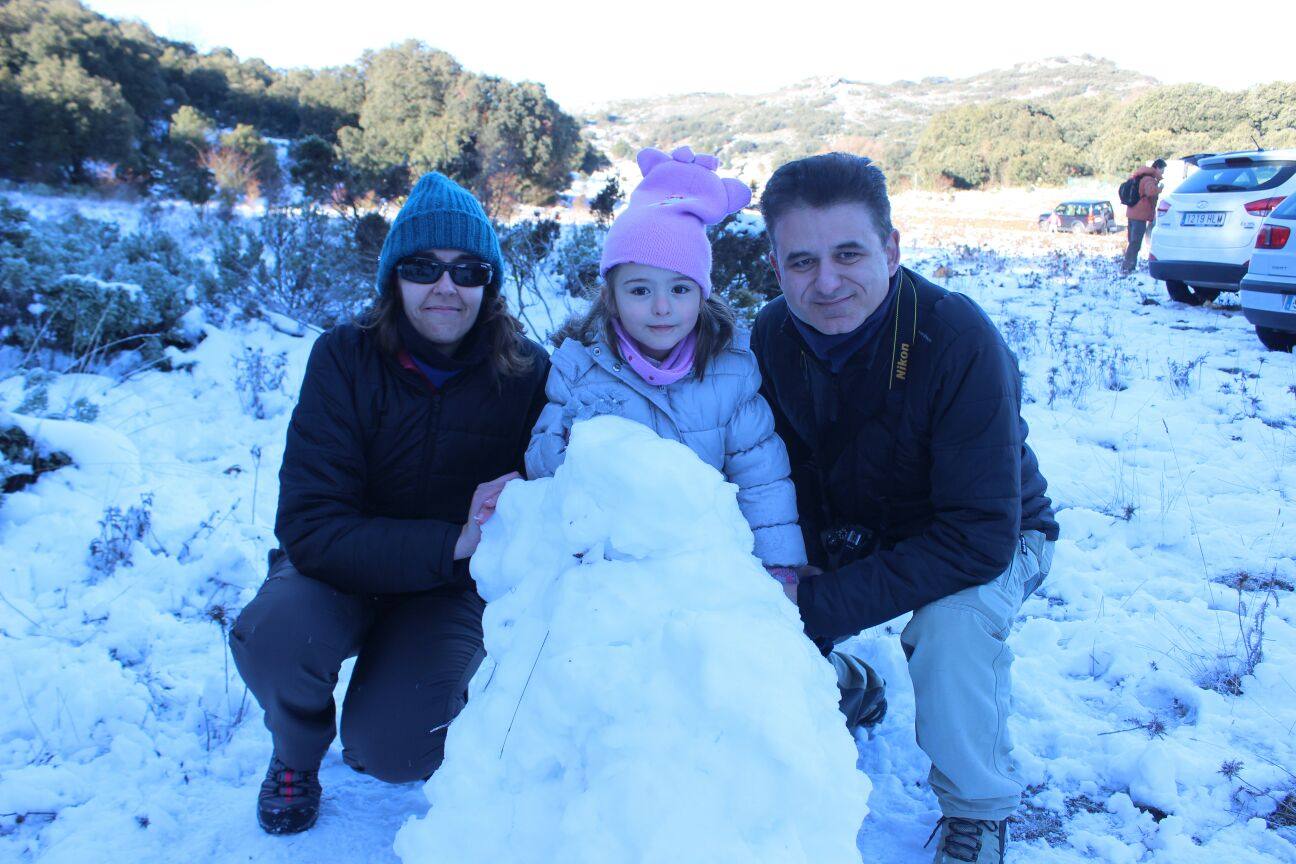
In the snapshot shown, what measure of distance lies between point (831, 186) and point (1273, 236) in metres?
6.33

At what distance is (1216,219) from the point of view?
7.77 metres

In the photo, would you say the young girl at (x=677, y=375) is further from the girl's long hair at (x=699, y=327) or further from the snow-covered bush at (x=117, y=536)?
the snow-covered bush at (x=117, y=536)

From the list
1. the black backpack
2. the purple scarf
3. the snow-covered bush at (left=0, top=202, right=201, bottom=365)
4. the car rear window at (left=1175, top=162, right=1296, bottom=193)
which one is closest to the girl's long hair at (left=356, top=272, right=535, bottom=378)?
the purple scarf

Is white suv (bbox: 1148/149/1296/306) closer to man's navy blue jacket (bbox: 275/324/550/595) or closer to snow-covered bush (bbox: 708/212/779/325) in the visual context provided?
snow-covered bush (bbox: 708/212/779/325)

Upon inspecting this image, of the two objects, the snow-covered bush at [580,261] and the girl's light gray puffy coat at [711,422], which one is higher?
the girl's light gray puffy coat at [711,422]

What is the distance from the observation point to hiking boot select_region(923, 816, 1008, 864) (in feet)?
5.91

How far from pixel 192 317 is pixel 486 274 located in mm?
4392

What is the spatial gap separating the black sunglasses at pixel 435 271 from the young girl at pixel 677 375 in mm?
369

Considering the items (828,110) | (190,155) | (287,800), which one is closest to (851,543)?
(287,800)

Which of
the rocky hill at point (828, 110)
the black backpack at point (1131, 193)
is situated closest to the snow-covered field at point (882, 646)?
the black backpack at point (1131, 193)

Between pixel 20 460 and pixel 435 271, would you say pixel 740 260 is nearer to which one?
pixel 435 271

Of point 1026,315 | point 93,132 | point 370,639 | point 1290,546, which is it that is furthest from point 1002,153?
point 370,639

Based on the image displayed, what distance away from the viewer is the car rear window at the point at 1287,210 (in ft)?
20.0

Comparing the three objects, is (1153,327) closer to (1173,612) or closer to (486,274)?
(1173,612)
